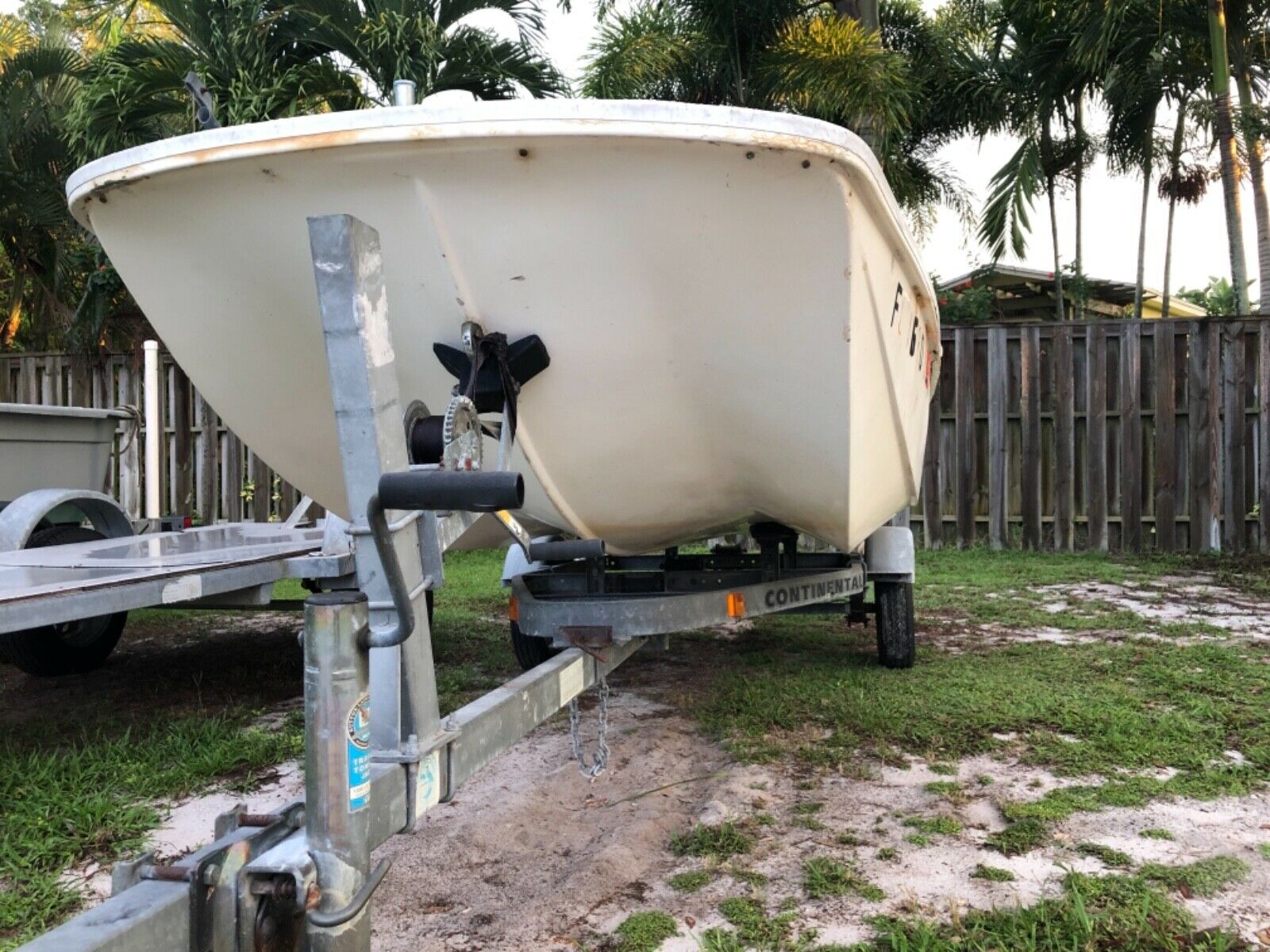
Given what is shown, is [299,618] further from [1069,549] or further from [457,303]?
[1069,549]

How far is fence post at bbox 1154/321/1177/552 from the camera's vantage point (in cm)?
946

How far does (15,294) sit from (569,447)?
15328 mm

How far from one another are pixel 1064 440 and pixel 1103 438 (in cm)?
33

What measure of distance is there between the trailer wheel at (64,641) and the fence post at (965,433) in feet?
24.4

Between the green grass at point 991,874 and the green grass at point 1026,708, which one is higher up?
the green grass at point 1026,708

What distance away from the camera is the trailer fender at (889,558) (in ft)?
15.1

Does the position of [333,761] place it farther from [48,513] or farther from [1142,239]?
[1142,239]

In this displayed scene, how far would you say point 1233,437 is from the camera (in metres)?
9.30

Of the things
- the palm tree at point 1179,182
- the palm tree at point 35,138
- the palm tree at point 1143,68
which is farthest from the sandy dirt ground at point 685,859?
the palm tree at point 1179,182

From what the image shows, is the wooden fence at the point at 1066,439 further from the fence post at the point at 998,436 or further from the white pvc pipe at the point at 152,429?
the white pvc pipe at the point at 152,429

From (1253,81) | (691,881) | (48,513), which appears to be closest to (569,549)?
(691,881)

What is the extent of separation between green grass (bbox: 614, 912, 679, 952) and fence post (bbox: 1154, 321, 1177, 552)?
857 cm

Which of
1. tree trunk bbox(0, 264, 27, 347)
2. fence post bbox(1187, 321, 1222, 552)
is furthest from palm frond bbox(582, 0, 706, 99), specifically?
tree trunk bbox(0, 264, 27, 347)

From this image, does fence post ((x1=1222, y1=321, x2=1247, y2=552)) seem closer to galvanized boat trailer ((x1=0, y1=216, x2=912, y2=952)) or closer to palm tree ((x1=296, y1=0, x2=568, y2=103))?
palm tree ((x1=296, y1=0, x2=568, y2=103))
